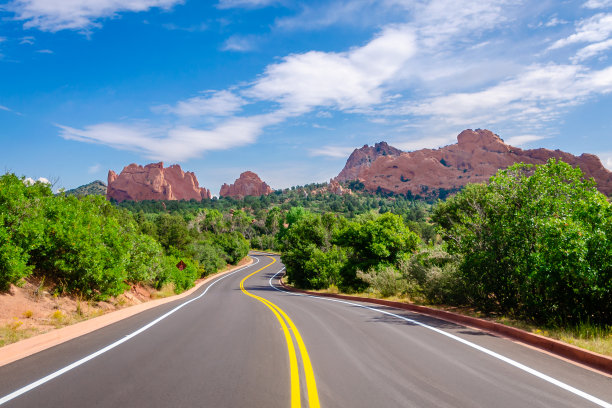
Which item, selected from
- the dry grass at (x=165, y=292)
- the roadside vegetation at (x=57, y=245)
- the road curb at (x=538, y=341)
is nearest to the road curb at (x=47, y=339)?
the roadside vegetation at (x=57, y=245)

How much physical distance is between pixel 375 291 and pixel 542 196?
11.9 m

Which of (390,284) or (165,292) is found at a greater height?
(390,284)

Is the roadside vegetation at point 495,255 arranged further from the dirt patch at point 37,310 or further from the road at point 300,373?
the road at point 300,373

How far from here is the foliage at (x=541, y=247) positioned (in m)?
7.94

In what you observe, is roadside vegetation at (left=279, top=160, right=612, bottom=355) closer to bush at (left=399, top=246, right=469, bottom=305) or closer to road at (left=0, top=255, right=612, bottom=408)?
bush at (left=399, top=246, right=469, bottom=305)

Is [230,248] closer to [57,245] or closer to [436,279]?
[57,245]

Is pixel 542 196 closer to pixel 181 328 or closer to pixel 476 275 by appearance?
pixel 476 275

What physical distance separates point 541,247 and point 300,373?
7207 millimetres

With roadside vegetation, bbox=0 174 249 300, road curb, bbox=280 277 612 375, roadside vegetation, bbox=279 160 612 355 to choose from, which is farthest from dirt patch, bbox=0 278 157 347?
roadside vegetation, bbox=279 160 612 355

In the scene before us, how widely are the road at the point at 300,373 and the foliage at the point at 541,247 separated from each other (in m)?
2.14

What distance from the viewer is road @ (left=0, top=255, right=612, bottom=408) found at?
14.2 ft

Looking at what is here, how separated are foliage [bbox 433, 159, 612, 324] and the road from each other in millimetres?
2145

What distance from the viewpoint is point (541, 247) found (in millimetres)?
9188

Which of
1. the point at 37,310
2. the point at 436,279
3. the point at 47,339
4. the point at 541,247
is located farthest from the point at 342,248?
the point at 47,339
